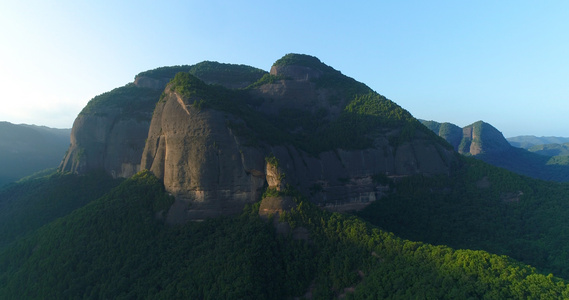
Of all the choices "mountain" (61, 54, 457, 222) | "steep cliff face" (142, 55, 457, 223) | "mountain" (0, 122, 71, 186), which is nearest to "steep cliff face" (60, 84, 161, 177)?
"mountain" (61, 54, 457, 222)

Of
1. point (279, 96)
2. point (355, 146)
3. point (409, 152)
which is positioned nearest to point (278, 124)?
point (279, 96)

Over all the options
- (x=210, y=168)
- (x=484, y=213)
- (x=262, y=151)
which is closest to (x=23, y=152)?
(x=210, y=168)

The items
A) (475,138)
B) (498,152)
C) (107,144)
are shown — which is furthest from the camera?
(475,138)

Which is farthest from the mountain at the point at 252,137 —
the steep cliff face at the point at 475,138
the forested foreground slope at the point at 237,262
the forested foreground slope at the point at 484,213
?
the steep cliff face at the point at 475,138

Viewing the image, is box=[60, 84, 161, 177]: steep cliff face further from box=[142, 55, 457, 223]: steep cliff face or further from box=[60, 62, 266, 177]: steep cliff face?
box=[142, 55, 457, 223]: steep cliff face

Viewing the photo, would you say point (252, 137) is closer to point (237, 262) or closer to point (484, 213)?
point (237, 262)

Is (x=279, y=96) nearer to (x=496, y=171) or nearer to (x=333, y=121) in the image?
(x=333, y=121)
